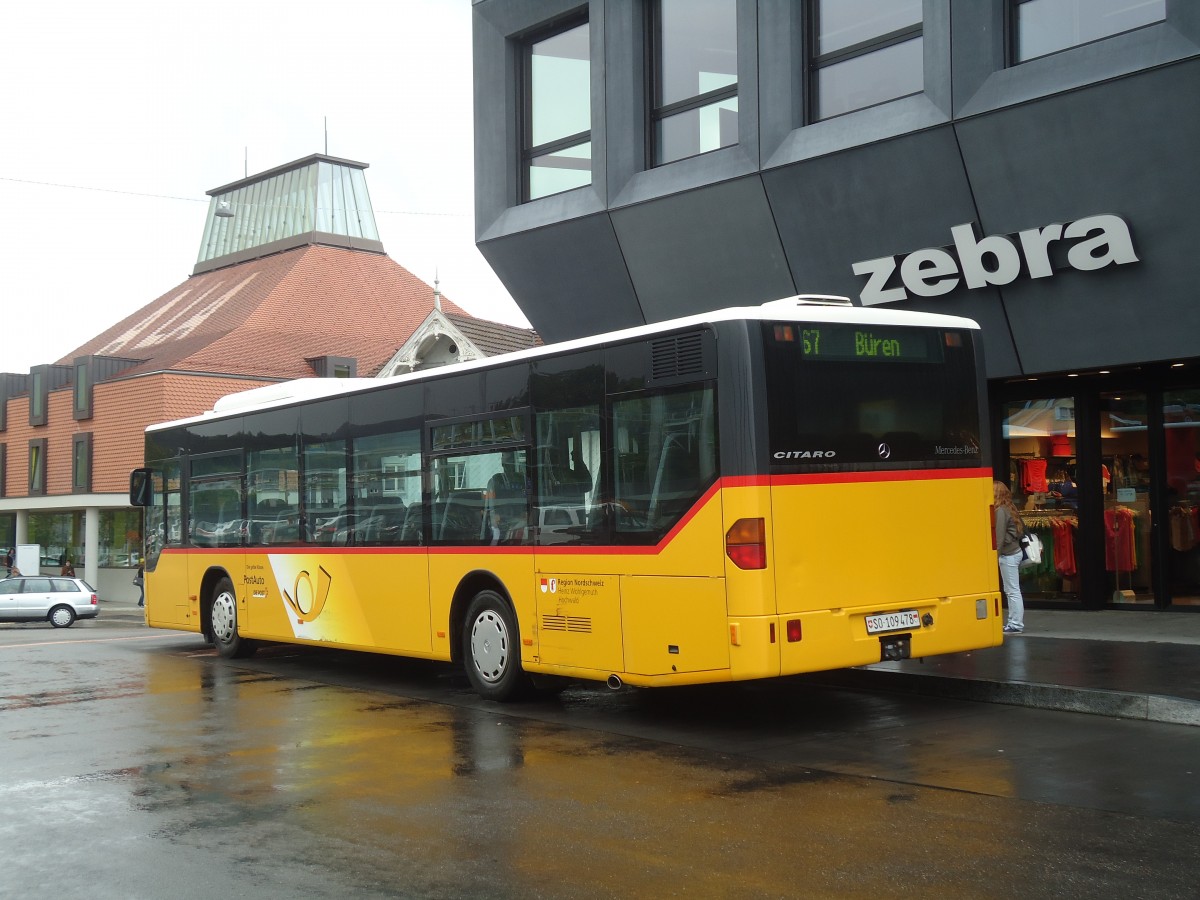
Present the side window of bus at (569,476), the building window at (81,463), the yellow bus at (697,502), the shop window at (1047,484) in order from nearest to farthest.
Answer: the yellow bus at (697,502)
the side window of bus at (569,476)
the shop window at (1047,484)
the building window at (81,463)

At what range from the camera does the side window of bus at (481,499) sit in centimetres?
1075

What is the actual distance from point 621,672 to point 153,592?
9.90 m

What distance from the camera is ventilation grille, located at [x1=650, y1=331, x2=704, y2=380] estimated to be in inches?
357

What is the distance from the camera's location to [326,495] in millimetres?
13531

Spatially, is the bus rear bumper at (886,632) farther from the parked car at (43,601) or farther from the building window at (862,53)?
the parked car at (43,601)

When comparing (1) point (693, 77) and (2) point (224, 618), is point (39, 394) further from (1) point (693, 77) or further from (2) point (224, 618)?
(1) point (693, 77)

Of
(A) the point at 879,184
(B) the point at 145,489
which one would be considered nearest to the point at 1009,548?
(A) the point at 879,184

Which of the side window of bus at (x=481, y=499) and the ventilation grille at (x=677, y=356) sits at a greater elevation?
the ventilation grille at (x=677, y=356)

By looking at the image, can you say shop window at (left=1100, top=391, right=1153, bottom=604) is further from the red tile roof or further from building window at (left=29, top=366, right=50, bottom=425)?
building window at (left=29, top=366, right=50, bottom=425)

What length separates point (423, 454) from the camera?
12.0 meters

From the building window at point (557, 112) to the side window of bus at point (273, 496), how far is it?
20.4 feet

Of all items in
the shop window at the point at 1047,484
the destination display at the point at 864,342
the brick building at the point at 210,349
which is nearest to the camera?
the destination display at the point at 864,342

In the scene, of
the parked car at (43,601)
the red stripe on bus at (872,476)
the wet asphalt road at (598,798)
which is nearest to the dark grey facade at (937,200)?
the red stripe on bus at (872,476)

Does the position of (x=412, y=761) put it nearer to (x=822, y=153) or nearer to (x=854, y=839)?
(x=854, y=839)
